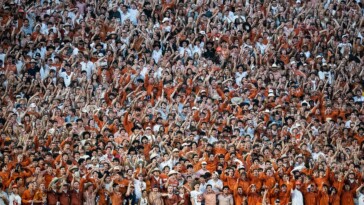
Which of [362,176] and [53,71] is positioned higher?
[53,71]

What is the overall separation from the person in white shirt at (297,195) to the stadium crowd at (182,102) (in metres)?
0.02

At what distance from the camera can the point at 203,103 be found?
30828 millimetres

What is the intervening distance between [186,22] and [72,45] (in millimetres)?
3648

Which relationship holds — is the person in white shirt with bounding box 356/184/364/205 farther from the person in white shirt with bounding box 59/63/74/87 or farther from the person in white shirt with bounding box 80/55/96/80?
the person in white shirt with bounding box 59/63/74/87

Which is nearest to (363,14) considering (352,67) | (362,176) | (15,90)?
(352,67)

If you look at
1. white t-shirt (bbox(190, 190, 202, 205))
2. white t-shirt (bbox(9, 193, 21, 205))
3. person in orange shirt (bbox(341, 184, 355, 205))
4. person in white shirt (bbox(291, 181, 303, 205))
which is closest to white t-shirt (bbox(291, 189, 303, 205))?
person in white shirt (bbox(291, 181, 303, 205))

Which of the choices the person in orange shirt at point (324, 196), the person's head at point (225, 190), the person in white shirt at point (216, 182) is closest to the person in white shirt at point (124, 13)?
the person in white shirt at point (216, 182)

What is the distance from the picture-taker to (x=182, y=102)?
3111 centimetres

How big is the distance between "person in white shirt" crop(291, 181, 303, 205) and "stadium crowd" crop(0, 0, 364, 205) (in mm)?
25

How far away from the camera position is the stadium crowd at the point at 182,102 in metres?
27.9

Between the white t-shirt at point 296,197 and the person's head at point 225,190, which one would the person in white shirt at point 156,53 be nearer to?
the person's head at point 225,190

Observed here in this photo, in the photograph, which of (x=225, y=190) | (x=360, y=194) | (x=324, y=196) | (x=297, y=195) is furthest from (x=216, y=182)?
(x=360, y=194)

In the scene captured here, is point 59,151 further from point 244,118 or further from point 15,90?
point 244,118

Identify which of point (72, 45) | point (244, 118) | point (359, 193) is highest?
point (72, 45)
